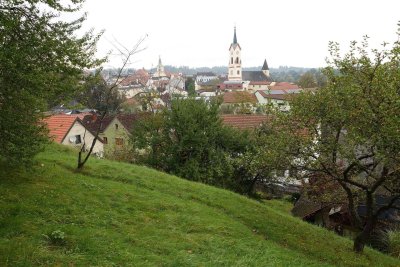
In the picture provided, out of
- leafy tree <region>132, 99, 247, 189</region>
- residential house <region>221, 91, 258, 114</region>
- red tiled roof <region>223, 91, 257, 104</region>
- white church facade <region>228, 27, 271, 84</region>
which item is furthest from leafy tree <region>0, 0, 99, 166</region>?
white church facade <region>228, 27, 271, 84</region>

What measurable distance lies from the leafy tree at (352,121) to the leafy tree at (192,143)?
10.6 metres

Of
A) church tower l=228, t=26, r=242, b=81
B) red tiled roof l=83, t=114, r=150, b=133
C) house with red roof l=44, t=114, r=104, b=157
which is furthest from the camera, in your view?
church tower l=228, t=26, r=242, b=81

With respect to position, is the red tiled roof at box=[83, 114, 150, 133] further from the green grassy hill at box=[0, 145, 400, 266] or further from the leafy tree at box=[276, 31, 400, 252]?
the leafy tree at box=[276, 31, 400, 252]

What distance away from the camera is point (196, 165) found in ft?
70.6

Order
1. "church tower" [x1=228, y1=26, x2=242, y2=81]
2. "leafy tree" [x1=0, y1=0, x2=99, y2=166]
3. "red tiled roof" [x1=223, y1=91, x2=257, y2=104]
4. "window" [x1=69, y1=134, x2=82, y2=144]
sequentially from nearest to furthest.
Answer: "leafy tree" [x1=0, y1=0, x2=99, y2=166] < "window" [x1=69, y1=134, x2=82, y2=144] < "red tiled roof" [x1=223, y1=91, x2=257, y2=104] < "church tower" [x1=228, y1=26, x2=242, y2=81]

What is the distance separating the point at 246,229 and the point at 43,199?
578 cm

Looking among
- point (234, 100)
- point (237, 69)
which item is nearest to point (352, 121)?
point (234, 100)

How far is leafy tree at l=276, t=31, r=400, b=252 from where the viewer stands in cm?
832

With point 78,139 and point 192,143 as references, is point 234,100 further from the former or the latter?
point 192,143

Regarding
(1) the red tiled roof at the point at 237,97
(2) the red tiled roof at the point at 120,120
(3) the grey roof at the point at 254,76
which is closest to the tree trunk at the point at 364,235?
(2) the red tiled roof at the point at 120,120

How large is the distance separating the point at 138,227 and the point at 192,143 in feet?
40.3

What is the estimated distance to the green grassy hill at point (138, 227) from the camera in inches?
306

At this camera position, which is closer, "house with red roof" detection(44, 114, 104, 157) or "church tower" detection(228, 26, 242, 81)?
"house with red roof" detection(44, 114, 104, 157)

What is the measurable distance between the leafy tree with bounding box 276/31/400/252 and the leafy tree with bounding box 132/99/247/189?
1061 centimetres
